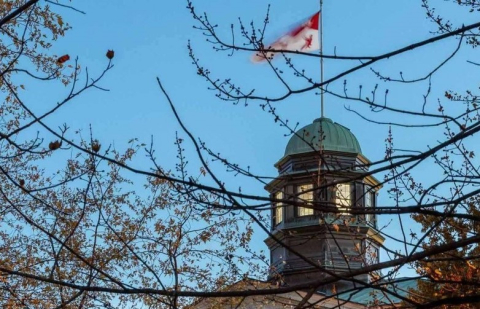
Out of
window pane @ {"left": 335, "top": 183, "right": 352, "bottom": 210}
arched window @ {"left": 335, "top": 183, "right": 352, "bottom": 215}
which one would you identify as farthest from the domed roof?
arched window @ {"left": 335, "top": 183, "right": 352, "bottom": 215}

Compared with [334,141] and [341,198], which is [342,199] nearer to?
[341,198]

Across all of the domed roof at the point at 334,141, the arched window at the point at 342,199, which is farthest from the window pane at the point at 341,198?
the domed roof at the point at 334,141

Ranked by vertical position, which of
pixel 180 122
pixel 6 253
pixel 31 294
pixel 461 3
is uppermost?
pixel 6 253

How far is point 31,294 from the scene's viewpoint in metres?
16.5

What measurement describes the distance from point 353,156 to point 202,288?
21867mm

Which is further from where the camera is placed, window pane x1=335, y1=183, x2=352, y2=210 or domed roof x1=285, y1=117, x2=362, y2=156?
domed roof x1=285, y1=117, x2=362, y2=156

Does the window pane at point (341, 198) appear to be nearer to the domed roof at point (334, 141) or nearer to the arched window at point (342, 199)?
the arched window at point (342, 199)

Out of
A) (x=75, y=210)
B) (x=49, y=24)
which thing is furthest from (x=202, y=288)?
(x=49, y=24)

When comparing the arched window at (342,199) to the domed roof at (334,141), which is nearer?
the arched window at (342,199)

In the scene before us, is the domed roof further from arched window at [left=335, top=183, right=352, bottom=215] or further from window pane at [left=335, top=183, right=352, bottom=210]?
arched window at [left=335, top=183, right=352, bottom=215]

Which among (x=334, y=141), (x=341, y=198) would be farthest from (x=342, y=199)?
(x=334, y=141)

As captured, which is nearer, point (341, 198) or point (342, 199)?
point (342, 199)

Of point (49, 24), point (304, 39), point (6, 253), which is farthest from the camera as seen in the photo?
point (304, 39)

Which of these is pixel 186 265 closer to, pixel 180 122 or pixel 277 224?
pixel 180 122
